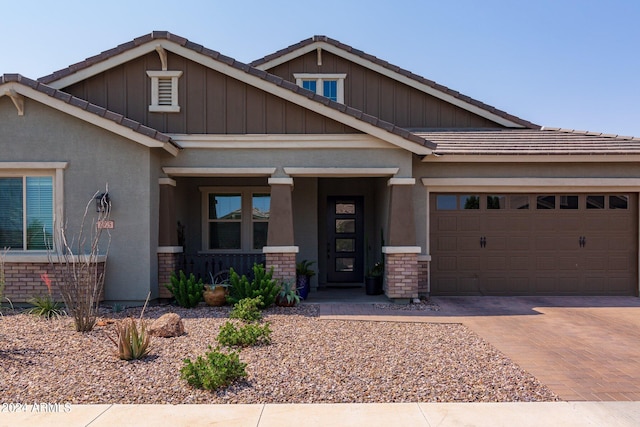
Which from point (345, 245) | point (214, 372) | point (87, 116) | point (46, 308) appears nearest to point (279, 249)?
point (345, 245)

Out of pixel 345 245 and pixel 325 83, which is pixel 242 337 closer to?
pixel 345 245

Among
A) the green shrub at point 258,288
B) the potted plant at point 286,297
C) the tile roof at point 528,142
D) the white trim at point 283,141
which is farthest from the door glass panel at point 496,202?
the green shrub at point 258,288

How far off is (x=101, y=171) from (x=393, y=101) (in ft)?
27.5

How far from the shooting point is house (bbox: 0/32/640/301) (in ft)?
30.2

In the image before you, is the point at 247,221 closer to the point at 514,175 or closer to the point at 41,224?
the point at 41,224

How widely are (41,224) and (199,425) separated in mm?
6796

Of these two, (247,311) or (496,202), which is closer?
(247,311)

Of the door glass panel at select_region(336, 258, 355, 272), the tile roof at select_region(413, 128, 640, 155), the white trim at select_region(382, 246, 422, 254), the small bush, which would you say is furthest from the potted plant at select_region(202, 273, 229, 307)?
the tile roof at select_region(413, 128, 640, 155)

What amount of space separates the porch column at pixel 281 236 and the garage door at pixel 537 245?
3440mm

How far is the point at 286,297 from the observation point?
372 inches

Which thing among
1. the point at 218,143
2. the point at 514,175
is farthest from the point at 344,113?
the point at 514,175

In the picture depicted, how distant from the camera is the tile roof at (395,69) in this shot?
13734 mm

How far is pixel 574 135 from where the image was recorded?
1229 cm

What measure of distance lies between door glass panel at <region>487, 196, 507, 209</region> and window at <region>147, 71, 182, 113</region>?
721 centimetres
